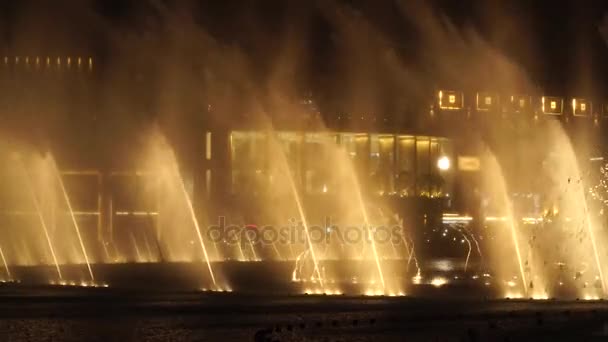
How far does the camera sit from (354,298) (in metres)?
27.0

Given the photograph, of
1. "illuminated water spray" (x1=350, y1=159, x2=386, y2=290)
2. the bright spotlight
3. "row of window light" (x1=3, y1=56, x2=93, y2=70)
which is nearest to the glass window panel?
the bright spotlight

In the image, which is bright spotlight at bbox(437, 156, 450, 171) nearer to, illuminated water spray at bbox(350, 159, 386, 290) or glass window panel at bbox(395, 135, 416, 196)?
glass window panel at bbox(395, 135, 416, 196)

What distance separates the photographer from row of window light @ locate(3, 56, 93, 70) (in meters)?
72.6

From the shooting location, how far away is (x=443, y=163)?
72.8 meters

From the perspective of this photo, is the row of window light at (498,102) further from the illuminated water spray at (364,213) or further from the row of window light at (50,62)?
the row of window light at (50,62)

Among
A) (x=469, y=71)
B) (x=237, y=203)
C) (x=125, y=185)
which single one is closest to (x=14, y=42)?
(x=125, y=185)

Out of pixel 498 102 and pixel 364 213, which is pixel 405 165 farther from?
pixel 498 102

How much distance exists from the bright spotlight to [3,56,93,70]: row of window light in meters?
23.7

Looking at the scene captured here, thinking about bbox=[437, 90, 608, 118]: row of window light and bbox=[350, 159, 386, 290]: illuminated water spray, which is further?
bbox=[437, 90, 608, 118]: row of window light

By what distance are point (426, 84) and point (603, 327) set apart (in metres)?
60.6

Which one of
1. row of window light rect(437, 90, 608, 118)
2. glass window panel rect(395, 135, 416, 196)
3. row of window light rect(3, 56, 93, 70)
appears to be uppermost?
row of window light rect(3, 56, 93, 70)

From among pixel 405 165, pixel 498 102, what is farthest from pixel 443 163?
pixel 498 102

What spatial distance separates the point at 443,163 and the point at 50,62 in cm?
2676

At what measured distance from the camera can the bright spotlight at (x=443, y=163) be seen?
238 feet
